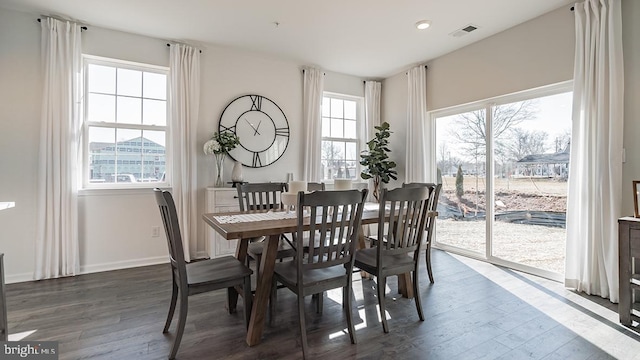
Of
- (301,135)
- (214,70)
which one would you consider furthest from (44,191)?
(301,135)

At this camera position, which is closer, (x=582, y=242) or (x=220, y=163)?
(x=582, y=242)

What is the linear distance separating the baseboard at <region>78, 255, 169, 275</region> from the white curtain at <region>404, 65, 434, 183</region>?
3603 millimetres

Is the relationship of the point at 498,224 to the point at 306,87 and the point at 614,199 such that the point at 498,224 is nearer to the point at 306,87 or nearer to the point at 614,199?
the point at 614,199

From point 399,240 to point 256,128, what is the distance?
2.75 meters

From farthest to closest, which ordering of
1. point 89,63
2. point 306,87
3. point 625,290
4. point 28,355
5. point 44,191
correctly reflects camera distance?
point 306,87 → point 89,63 → point 44,191 → point 625,290 → point 28,355

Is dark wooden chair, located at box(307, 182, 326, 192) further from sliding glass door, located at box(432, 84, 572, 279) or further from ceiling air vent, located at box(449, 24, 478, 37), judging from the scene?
ceiling air vent, located at box(449, 24, 478, 37)

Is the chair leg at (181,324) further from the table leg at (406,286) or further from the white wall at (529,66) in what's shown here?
the white wall at (529,66)

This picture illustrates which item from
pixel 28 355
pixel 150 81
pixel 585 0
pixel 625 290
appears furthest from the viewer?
pixel 150 81

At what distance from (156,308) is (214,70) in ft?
9.57

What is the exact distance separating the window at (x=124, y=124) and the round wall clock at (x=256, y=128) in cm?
82

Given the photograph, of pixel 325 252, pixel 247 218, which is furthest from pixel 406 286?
pixel 247 218

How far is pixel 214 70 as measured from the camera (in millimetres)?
3990

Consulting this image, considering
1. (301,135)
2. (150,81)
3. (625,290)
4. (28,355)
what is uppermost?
(150,81)

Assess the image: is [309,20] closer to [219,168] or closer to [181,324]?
[219,168]
